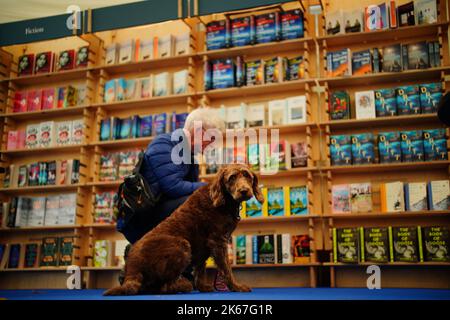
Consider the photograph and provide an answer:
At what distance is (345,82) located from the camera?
16.3 ft

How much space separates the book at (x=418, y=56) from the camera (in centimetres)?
465

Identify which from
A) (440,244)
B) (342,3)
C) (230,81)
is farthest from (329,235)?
(342,3)

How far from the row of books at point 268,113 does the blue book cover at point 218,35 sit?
721 millimetres

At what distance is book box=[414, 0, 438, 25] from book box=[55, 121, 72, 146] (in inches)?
156

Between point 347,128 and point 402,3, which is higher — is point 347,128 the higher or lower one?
the lower one

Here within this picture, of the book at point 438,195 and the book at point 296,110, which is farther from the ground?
the book at point 296,110

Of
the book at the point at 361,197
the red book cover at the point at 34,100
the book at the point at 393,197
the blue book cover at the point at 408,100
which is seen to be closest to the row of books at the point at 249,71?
the blue book cover at the point at 408,100

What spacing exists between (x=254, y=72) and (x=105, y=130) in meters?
1.83

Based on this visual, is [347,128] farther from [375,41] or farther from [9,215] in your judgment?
[9,215]

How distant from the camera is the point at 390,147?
182 inches

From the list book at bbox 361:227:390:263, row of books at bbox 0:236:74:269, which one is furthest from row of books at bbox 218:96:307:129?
row of books at bbox 0:236:74:269

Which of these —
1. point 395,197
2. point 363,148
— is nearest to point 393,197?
point 395,197

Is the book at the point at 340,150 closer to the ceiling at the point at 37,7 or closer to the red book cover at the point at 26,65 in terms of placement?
the ceiling at the point at 37,7
